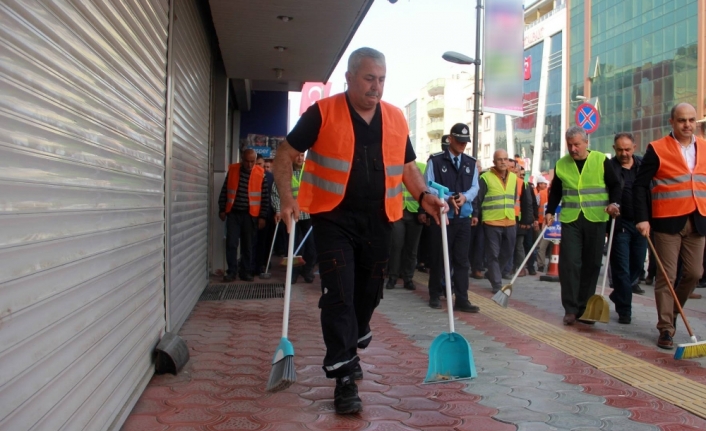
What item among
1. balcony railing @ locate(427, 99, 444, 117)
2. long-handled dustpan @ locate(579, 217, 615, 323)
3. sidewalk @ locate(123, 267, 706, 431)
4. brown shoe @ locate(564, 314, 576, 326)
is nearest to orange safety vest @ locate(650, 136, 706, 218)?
long-handled dustpan @ locate(579, 217, 615, 323)

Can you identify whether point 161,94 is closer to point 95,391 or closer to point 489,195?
point 95,391

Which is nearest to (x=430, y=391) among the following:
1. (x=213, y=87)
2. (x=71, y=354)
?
(x=71, y=354)

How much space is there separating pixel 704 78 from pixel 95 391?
45.8 m

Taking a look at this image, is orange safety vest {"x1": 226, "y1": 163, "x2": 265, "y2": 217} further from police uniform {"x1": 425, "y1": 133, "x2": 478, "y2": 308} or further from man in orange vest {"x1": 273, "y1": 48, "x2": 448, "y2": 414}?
man in orange vest {"x1": 273, "y1": 48, "x2": 448, "y2": 414}

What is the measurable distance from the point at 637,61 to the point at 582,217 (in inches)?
1915

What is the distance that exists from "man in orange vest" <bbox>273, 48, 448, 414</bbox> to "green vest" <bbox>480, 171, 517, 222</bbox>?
5.49 meters

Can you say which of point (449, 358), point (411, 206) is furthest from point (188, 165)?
point (411, 206)

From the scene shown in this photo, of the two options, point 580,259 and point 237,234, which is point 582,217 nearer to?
point 580,259

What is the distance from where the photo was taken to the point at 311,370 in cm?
454

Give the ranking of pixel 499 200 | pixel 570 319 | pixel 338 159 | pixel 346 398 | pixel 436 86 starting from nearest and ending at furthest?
pixel 346 398
pixel 338 159
pixel 570 319
pixel 499 200
pixel 436 86

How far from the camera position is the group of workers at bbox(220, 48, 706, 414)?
3.82m

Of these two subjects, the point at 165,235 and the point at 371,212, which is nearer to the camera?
the point at 371,212

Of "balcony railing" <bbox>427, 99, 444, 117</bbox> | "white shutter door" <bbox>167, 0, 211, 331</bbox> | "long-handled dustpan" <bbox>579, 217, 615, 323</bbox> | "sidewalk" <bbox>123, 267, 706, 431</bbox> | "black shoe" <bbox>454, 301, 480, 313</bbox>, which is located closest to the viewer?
"sidewalk" <bbox>123, 267, 706, 431</bbox>

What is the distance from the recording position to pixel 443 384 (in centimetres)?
420
